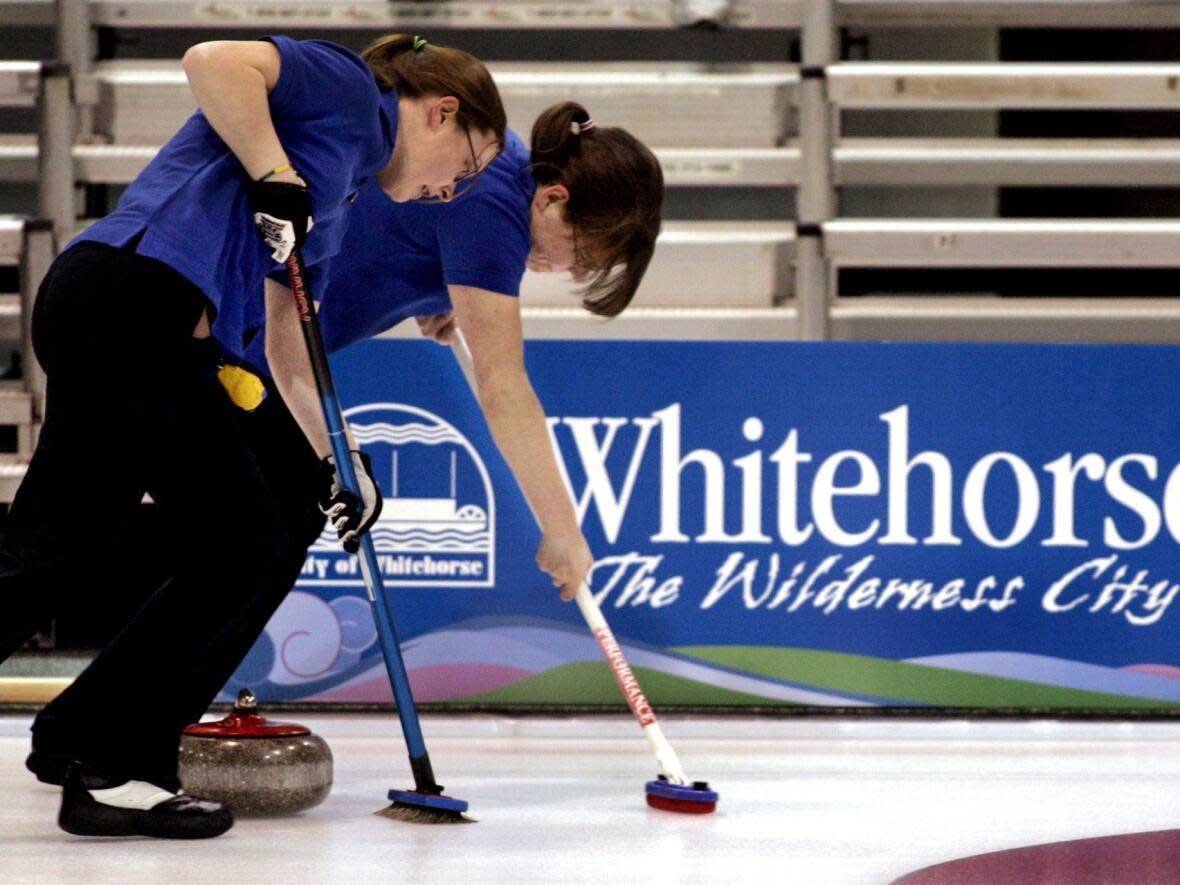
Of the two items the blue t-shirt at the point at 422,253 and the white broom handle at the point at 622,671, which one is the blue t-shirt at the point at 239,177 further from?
the white broom handle at the point at 622,671

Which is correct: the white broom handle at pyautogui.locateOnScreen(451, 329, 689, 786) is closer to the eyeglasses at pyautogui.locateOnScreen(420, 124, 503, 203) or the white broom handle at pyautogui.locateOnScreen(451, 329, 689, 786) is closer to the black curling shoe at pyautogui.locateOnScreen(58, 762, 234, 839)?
the eyeglasses at pyautogui.locateOnScreen(420, 124, 503, 203)

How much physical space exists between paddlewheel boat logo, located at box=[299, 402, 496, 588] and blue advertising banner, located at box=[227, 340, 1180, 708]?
0.18ft

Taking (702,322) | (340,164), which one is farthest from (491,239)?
(702,322)

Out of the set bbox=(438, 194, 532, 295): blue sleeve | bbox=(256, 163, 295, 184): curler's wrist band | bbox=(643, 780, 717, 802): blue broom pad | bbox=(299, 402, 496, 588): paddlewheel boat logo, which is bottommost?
bbox=(643, 780, 717, 802): blue broom pad

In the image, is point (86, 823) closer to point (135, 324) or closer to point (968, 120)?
point (135, 324)

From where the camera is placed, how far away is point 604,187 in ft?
7.88

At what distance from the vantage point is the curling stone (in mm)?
2371

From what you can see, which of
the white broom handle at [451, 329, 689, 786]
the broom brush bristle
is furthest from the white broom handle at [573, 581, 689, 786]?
the broom brush bristle

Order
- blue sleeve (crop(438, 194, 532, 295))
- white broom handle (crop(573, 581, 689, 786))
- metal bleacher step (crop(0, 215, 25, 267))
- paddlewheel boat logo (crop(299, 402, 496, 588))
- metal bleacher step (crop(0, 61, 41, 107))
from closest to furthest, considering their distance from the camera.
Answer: blue sleeve (crop(438, 194, 532, 295)) < white broom handle (crop(573, 581, 689, 786)) < paddlewheel boat logo (crop(299, 402, 496, 588)) < metal bleacher step (crop(0, 215, 25, 267)) < metal bleacher step (crop(0, 61, 41, 107))

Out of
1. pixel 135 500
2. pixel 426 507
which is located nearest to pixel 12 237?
pixel 426 507

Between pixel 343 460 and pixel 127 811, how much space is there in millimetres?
519

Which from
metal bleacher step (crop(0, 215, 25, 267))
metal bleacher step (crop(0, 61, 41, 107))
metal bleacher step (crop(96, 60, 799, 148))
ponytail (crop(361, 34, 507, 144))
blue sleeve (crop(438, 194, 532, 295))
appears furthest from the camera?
metal bleacher step (crop(96, 60, 799, 148))

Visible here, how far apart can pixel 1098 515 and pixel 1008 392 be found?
0.96 ft

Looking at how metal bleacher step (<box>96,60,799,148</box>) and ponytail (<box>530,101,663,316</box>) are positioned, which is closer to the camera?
ponytail (<box>530,101,663,316</box>)
